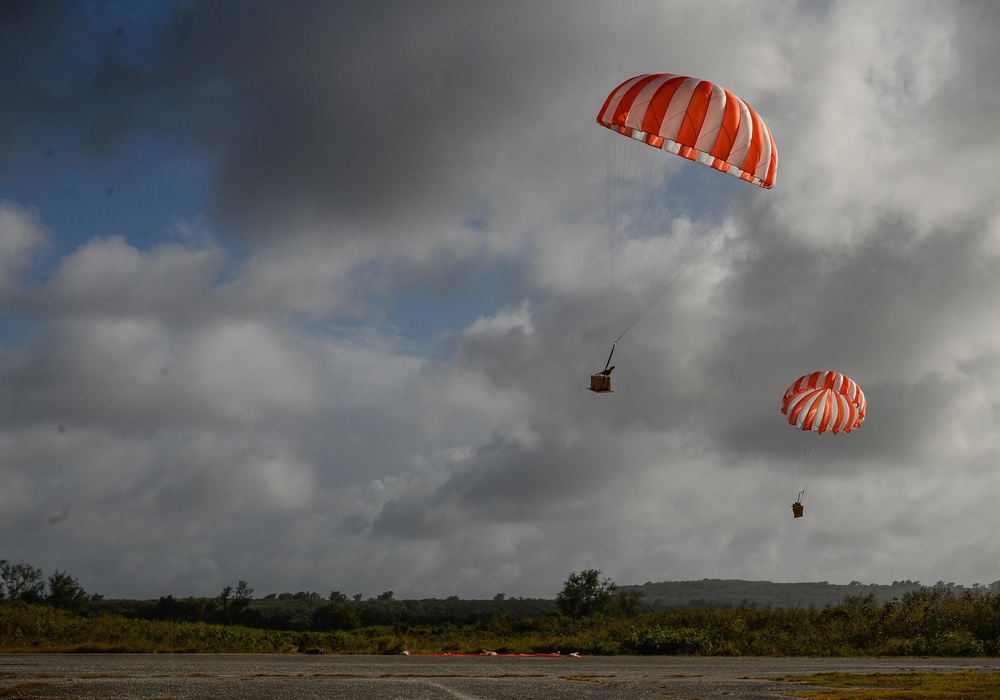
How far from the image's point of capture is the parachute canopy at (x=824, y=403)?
35125 millimetres

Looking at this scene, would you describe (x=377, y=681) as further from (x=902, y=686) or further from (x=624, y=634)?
(x=624, y=634)

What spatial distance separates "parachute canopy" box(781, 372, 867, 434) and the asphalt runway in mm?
13634

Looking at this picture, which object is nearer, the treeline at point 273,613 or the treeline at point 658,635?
the treeline at point 658,635

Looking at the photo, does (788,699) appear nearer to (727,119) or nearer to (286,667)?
(286,667)

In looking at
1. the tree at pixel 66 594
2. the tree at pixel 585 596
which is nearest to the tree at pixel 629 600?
the tree at pixel 585 596

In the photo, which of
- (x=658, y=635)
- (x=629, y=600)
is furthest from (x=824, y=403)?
(x=629, y=600)

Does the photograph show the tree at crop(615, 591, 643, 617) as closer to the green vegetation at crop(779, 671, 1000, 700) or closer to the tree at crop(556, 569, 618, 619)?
the tree at crop(556, 569, 618, 619)

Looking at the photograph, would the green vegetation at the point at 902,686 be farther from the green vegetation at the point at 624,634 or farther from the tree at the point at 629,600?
the tree at the point at 629,600

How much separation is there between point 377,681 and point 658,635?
21.3 m

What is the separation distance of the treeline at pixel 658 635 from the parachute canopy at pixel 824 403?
30.5 feet

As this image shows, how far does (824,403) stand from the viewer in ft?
115

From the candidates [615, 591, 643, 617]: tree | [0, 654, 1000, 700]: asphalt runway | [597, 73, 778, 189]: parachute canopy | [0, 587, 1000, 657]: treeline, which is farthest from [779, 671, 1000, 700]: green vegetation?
[615, 591, 643, 617]: tree

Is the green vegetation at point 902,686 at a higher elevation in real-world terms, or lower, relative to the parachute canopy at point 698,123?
lower

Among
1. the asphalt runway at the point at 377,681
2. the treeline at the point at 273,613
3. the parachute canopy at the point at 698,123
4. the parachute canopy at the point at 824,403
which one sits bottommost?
the treeline at the point at 273,613
